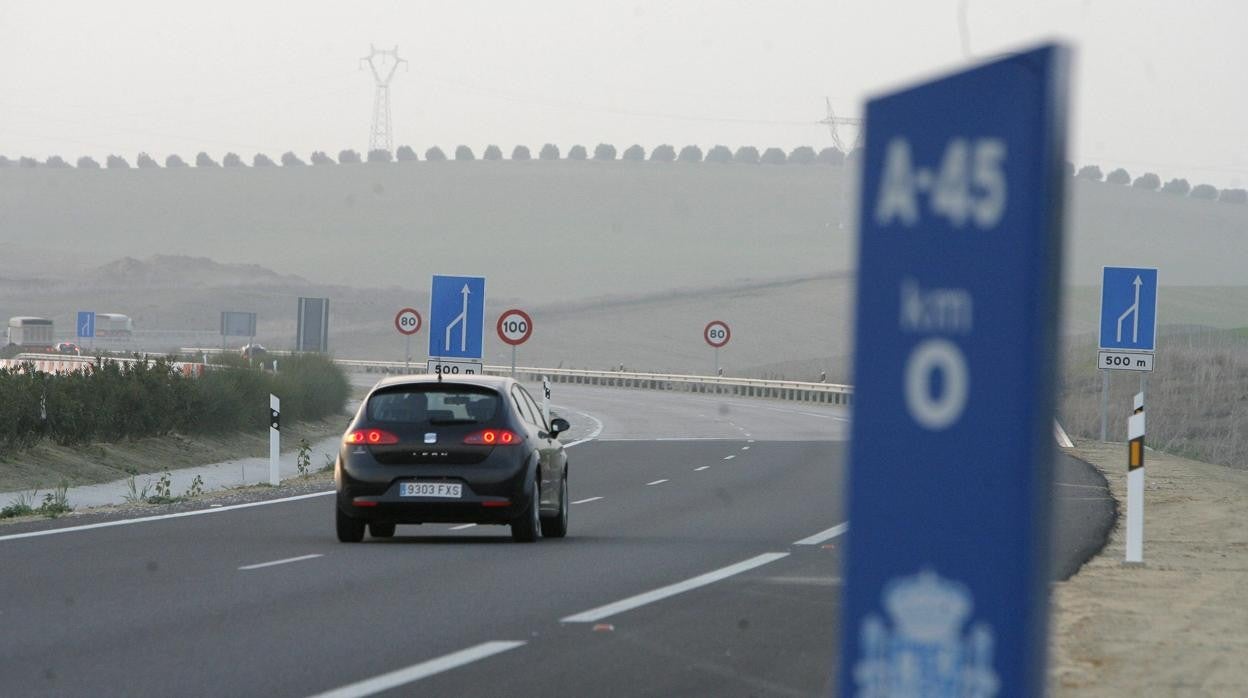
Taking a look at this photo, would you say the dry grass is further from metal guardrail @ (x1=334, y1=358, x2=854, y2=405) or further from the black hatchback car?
the black hatchback car

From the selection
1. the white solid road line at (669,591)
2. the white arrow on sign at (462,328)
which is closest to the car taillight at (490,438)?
the white solid road line at (669,591)

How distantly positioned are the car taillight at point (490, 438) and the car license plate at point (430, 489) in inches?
17.8

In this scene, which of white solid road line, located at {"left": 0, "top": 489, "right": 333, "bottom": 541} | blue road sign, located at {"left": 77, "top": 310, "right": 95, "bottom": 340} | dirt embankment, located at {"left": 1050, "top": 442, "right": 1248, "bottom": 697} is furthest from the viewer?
blue road sign, located at {"left": 77, "top": 310, "right": 95, "bottom": 340}

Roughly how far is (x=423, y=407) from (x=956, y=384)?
1547 centimetres

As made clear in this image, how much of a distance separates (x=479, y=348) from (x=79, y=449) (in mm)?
9859

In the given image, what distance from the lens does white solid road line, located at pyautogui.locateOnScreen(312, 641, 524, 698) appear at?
30.1ft

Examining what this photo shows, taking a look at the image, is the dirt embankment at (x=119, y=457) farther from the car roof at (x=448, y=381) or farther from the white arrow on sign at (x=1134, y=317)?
the white arrow on sign at (x=1134, y=317)

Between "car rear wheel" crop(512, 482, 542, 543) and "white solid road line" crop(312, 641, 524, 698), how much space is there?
7.27 meters

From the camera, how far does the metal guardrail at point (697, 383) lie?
7431 cm

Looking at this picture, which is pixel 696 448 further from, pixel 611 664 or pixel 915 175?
pixel 915 175

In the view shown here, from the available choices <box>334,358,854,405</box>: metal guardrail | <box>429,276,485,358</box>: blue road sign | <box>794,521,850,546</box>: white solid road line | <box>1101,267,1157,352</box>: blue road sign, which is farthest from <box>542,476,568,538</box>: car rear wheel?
<box>334,358,854,405</box>: metal guardrail

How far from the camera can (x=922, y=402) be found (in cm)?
342

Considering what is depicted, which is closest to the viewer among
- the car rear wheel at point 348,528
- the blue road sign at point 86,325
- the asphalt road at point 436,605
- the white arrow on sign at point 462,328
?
the asphalt road at point 436,605

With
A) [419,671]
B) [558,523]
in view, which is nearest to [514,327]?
[558,523]
